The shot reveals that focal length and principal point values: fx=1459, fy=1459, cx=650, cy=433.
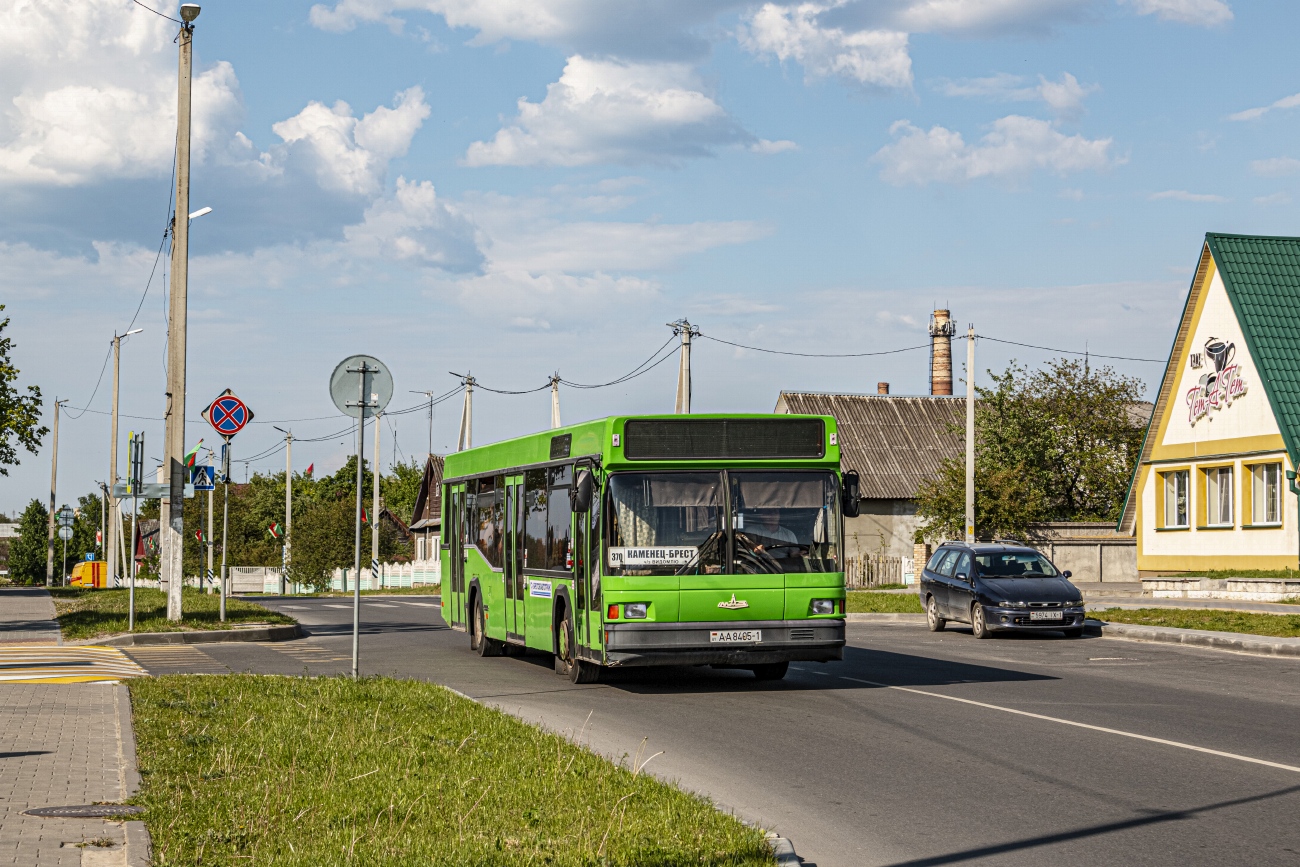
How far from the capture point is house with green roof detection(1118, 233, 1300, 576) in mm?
38625

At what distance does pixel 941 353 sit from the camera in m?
77.1

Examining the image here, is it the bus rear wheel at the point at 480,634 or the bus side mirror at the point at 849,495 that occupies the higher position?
the bus side mirror at the point at 849,495

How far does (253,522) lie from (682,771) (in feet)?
364

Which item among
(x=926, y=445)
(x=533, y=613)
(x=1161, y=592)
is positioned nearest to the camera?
(x=533, y=613)

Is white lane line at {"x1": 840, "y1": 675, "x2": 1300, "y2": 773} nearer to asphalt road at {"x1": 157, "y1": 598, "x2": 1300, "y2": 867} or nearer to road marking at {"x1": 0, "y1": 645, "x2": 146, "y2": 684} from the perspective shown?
asphalt road at {"x1": 157, "y1": 598, "x2": 1300, "y2": 867}

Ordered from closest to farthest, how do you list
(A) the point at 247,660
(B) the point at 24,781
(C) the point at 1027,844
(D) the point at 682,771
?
(C) the point at 1027,844 < (B) the point at 24,781 < (D) the point at 682,771 < (A) the point at 247,660

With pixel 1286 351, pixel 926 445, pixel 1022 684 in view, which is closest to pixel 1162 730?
pixel 1022 684

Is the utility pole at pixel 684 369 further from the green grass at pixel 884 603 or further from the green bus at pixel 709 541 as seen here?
the green bus at pixel 709 541

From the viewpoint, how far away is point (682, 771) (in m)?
9.98

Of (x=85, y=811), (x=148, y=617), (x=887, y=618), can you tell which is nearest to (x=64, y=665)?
(x=148, y=617)

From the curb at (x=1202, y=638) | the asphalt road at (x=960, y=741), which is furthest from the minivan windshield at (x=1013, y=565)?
the asphalt road at (x=960, y=741)

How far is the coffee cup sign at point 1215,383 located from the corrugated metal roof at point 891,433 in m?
16.6

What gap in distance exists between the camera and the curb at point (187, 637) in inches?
888

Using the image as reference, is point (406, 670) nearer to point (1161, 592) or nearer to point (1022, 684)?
point (1022, 684)
